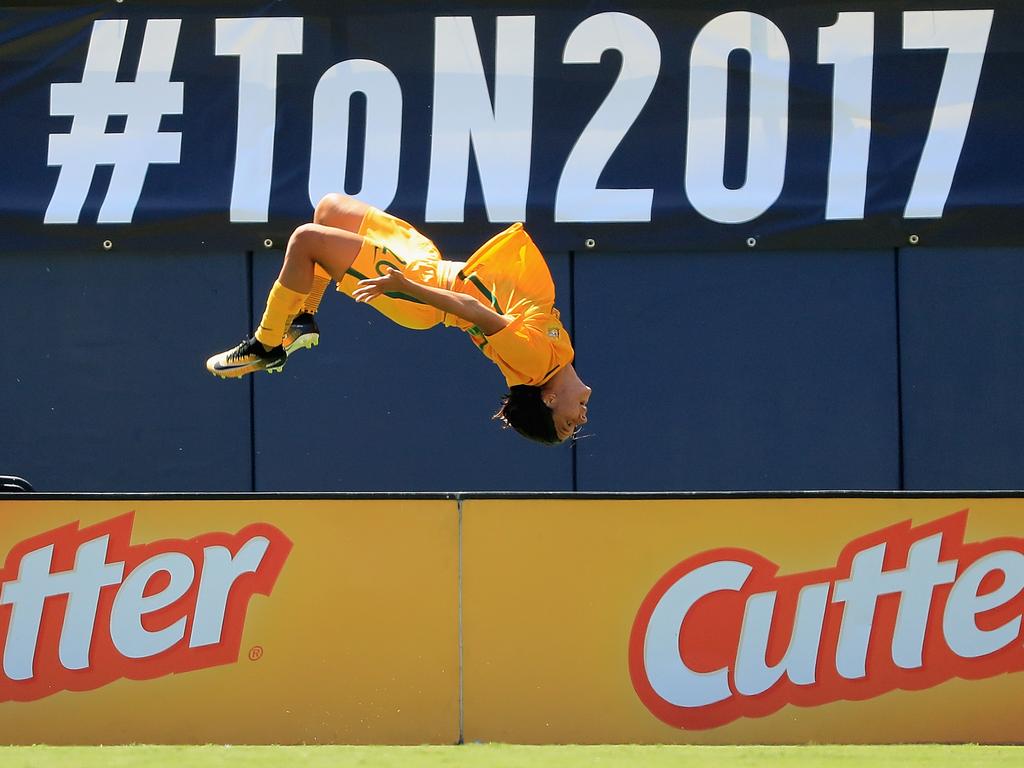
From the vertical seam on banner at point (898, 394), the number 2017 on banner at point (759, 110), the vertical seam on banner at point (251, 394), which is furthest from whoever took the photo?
the vertical seam on banner at point (251, 394)

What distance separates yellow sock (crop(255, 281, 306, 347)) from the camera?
5.46 metres

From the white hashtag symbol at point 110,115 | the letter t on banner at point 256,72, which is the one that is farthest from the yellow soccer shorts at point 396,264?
the white hashtag symbol at point 110,115

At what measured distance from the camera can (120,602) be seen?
18.9 feet

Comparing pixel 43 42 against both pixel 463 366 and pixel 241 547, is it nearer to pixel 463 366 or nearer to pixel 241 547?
pixel 463 366

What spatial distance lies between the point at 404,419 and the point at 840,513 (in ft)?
11.3

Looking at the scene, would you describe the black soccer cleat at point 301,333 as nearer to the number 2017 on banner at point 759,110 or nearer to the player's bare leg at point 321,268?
the player's bare leg at point 321,268

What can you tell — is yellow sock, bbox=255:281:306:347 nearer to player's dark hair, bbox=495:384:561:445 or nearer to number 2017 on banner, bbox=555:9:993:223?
player's dark hair, bbox=495:384:561:445

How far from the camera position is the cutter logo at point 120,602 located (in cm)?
570

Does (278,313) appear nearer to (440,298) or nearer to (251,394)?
(440,298)

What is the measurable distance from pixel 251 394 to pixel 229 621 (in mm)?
3052

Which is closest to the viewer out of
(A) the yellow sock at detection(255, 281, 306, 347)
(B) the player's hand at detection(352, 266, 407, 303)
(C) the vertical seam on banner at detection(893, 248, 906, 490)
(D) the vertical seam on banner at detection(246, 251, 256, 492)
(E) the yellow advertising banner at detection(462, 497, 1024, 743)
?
(B) the player's hand at detection(352, 266, 407, 303)

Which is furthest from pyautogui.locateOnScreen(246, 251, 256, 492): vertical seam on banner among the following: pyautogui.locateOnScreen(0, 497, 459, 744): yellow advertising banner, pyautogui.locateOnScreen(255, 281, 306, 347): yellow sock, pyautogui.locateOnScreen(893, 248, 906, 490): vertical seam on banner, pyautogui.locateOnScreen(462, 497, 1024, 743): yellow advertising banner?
pyautogui.locateOnScreen(893, 248, 906, 490): vertical seam on banner

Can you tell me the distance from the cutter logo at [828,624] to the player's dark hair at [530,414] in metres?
0.76

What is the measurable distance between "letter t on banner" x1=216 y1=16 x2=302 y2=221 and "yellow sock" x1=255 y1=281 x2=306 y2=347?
3.03 metres
